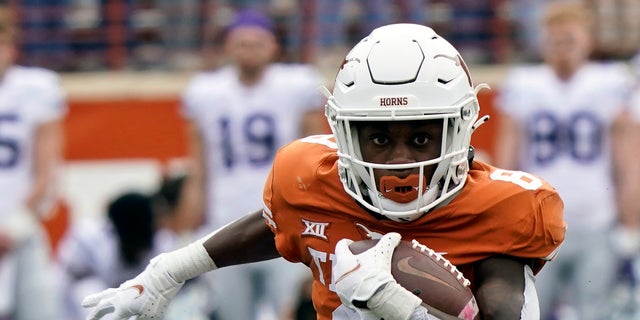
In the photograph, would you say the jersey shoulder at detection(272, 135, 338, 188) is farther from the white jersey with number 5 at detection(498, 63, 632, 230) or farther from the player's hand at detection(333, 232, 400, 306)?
the white jersey with number 5 at detection(498, 63, 632, 230)

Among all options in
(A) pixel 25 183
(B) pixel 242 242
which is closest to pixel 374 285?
(B) pixel 242 242

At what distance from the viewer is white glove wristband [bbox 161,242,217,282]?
397 cm

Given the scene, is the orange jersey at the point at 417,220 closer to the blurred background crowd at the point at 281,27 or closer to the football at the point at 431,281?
the football at the point at 431,281

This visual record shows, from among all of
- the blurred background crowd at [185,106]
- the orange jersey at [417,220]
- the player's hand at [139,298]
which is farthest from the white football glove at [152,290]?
the blurred background crowd at [185,106]

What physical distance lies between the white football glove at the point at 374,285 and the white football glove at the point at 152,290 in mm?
742

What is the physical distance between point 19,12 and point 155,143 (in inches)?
65.8

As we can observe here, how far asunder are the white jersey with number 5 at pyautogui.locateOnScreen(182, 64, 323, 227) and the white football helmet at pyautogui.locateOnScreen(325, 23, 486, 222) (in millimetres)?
3737

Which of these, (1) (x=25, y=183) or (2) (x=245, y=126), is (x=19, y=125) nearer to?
(1) (x=25, y=183)

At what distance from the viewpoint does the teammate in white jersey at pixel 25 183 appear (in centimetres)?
738

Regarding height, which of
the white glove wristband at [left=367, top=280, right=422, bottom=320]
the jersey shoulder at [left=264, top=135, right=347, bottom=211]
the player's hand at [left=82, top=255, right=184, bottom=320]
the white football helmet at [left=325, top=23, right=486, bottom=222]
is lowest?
the player's hand at [left=82, top=255, right=184, bottom=320]

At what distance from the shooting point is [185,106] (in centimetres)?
769

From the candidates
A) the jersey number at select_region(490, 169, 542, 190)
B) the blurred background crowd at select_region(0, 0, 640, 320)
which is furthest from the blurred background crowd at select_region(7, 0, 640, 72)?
the jersey number at select_region(490, 169, 542, 190)

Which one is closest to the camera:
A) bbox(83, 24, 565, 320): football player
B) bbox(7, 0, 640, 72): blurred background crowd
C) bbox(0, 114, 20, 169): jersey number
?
bbox(83, 24, 565, 320): football player

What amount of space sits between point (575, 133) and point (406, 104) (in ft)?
13.3
